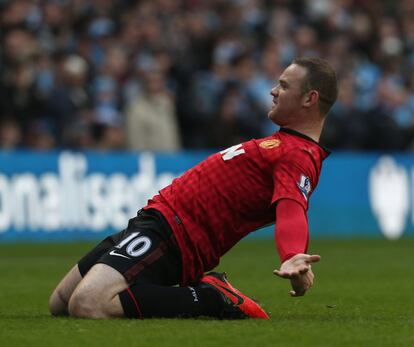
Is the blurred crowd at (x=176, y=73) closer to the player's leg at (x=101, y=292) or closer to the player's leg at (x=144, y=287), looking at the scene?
the player's leg at (x=144, y=287)

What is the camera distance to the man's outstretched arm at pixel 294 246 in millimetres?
6738

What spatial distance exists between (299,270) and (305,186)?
2.29 feet

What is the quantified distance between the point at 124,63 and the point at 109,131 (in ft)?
4.09

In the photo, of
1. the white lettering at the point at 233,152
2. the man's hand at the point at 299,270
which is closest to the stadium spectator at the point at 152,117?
the white lettering at the point at 233,152

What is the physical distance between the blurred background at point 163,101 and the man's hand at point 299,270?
10841 mm

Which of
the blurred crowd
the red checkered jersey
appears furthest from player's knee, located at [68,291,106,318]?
the blurred crowd

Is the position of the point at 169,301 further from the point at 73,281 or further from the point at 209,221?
the point at 73,281

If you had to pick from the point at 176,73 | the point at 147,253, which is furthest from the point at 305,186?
the point at 176,73

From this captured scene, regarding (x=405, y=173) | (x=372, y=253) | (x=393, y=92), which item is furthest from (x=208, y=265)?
(x=393, y=92)

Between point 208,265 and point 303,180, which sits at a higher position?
point 303,180

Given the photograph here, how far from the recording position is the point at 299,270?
672cm

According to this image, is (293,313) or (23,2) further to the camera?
(23,2)

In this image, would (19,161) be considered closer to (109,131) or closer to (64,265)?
(109,131)

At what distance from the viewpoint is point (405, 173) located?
21.1 metres
